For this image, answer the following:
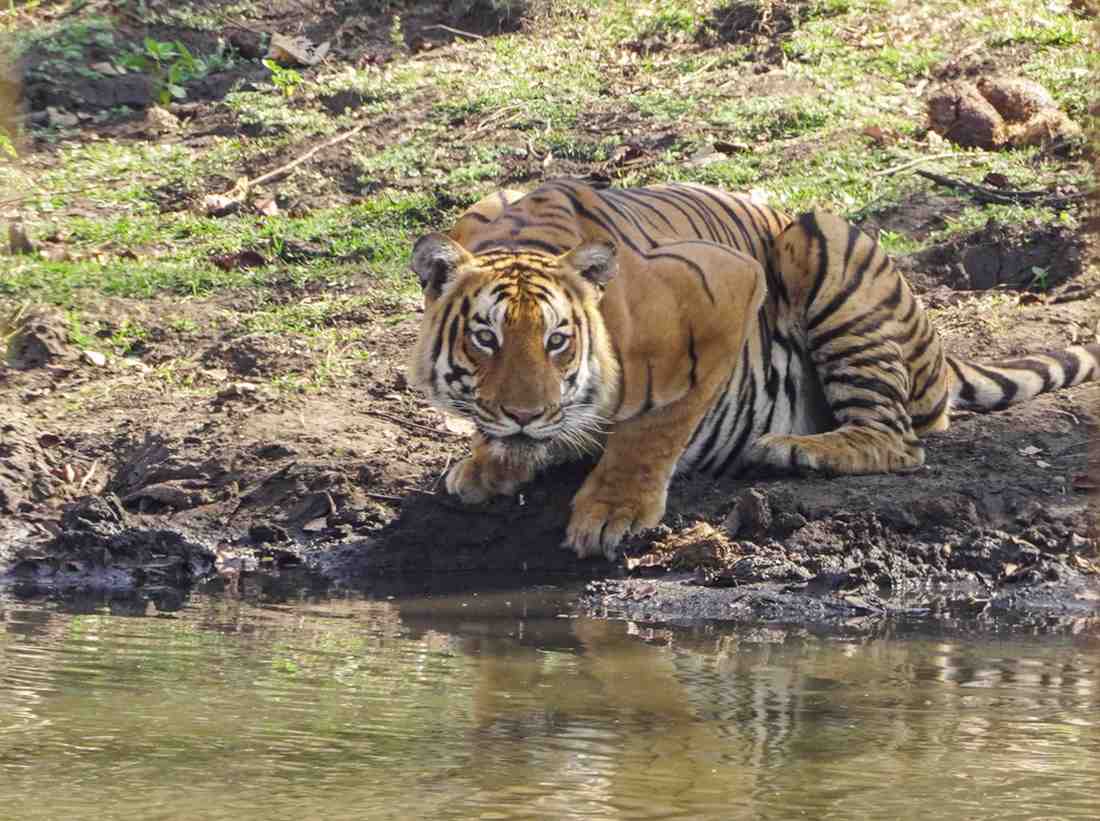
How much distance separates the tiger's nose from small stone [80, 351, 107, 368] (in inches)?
118

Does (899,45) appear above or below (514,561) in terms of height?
above

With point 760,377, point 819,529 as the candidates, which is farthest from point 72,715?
point 760,377

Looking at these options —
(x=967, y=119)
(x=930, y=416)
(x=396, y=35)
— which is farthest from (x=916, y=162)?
(x=396, y=35)

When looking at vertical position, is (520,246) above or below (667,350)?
above

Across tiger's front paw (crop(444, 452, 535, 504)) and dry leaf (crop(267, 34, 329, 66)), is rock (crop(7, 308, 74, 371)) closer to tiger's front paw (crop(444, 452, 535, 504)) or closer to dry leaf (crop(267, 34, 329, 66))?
tiger's front paw (crop(444, 452, 535, 504))

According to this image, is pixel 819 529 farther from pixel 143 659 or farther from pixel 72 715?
pixel 72 715

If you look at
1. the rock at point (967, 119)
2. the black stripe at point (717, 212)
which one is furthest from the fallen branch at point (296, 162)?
the black stripe at point (717, 212)

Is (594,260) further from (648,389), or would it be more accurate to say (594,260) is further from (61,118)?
(61,118)

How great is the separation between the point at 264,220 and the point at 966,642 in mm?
5247

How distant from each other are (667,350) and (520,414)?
0.72 meters

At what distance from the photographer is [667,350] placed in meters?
5.86

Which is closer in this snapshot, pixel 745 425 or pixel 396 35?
pixel 745 425

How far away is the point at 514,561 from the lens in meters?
6.09

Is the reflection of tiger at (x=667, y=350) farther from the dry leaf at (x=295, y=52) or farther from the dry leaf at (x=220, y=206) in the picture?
the dry leaf at (x=295, y=52)
